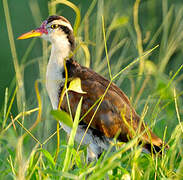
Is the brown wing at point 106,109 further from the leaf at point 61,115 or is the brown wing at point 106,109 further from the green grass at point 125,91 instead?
the leaf at point 61,115

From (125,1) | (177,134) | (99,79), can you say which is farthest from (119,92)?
(125,1)

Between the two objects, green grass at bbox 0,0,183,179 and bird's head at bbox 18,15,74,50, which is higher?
bird's head at bbox 18,15,74,50

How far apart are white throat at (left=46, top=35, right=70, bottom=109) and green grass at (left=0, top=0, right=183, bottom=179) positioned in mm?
132

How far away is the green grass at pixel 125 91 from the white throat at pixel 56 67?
0.13 meters

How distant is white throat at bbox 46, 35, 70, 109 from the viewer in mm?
3578

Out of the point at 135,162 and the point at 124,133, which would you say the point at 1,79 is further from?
the point at 135,162

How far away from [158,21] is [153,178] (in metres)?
4.12

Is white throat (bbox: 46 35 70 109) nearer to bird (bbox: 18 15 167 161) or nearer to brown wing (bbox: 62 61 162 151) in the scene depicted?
bird (bbox: 18 15 167 161)

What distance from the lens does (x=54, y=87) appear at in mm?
3574

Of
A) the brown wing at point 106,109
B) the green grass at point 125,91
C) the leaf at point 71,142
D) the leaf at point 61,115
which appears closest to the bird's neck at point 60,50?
the green grass at point 125,91

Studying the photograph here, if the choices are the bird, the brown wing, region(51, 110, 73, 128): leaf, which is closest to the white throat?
the bird

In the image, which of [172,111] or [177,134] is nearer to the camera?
[177,134]

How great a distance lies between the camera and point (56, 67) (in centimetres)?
370

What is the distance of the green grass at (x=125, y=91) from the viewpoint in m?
2.58
